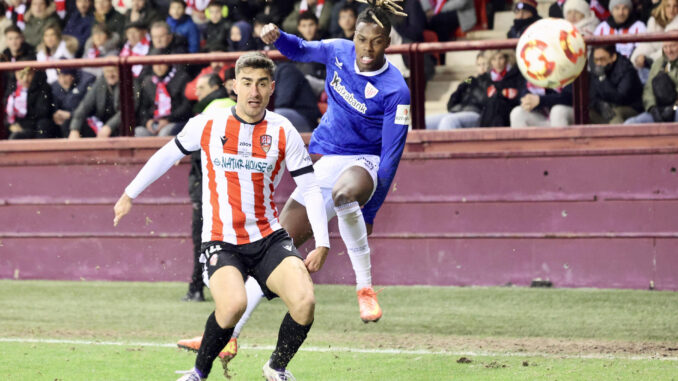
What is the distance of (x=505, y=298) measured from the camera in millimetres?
10523

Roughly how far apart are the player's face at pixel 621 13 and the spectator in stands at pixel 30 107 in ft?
20.3

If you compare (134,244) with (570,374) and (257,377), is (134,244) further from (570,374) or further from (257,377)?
(570,374)

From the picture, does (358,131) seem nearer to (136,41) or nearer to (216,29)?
(216,29)

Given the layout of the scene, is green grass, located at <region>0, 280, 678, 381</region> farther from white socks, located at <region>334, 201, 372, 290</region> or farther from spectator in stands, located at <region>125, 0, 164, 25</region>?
spectator in stands, located at <region>125, 0, 164, 25</region>

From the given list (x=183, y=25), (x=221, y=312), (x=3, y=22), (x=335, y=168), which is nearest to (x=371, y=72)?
(x=335, y=168)

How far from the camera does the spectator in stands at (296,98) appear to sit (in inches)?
457

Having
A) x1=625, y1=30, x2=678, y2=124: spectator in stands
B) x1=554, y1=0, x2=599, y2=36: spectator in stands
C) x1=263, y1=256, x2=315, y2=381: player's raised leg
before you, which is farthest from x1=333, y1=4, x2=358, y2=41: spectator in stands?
x1=263, y1=256, x2=315, y2=381: player's raised leg

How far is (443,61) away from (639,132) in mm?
2294

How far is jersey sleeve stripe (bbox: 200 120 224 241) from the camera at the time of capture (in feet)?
21.0

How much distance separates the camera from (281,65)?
11688mm

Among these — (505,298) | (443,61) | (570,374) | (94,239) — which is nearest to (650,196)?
(505,298)

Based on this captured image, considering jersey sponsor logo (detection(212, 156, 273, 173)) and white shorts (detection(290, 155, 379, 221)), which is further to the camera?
white shorts (detection(290, 155, 379, 221))

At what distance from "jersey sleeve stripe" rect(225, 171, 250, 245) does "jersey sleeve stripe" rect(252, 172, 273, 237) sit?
9 cm

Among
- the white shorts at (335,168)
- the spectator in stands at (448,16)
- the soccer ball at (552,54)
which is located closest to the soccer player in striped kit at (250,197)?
the white shorts at (335,168)
